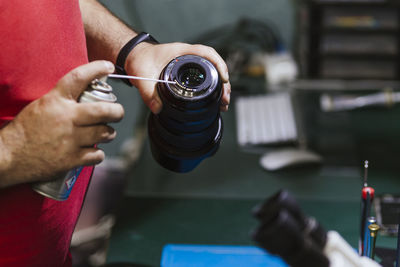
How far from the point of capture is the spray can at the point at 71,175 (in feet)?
2.04

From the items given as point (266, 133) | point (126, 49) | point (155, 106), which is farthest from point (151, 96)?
point (266, 133)

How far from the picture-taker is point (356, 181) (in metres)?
1.26

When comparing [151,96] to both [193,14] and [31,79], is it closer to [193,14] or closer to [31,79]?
[31,79]

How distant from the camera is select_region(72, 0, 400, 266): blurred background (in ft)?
3.74

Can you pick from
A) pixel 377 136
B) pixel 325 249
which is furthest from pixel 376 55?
pixel 325 249

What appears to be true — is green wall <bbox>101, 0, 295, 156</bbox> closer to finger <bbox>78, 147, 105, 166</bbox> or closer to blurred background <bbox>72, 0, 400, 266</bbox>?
blurred background <bbox>72, 0, 400, 266</bbox>

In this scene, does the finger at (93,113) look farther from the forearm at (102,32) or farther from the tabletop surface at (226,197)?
the tabletop surface at (226,197)

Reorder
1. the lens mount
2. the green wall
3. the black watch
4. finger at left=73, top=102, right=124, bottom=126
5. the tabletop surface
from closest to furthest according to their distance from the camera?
finger at left=73, top=102, right=124, bottom=126 → the lens mount → the black watch → the tabletop surface → the green wall

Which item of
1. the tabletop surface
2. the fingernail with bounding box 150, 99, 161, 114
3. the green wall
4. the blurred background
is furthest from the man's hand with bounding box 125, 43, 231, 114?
the green wall

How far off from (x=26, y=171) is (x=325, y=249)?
0.38m

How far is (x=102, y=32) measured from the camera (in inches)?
37.3

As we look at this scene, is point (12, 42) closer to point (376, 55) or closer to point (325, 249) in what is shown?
point (325, 249)

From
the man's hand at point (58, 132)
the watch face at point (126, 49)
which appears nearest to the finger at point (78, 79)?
the man's hand at point (58, 132)

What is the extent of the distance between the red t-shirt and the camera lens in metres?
0.18
